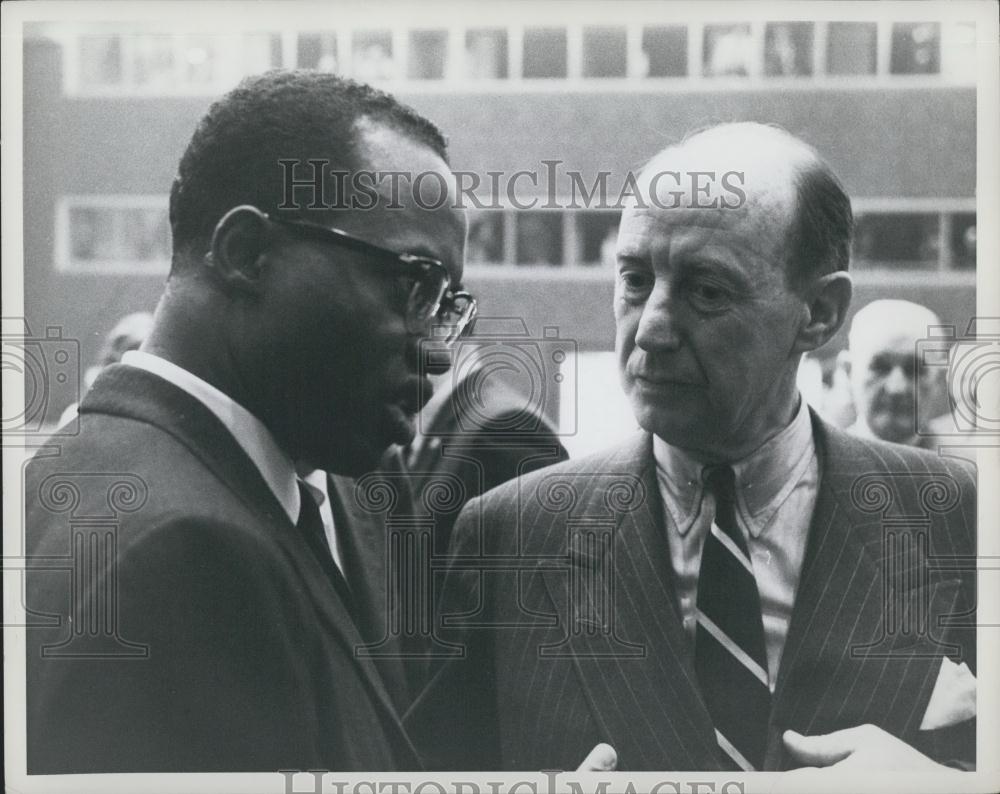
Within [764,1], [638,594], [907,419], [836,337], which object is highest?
[764,1]

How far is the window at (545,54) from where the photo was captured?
10.5 feet

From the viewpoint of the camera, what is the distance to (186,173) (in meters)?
3.14

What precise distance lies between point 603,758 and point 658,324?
3.92 ft

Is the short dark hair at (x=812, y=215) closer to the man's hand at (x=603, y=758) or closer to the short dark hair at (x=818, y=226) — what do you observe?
the short dark hair at (x=818, y=226)

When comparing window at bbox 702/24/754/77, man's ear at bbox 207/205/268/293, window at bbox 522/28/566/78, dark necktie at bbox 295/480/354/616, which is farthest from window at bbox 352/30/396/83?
dark necktie at bbox 295/480/354/616

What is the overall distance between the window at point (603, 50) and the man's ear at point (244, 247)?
0.99 metres

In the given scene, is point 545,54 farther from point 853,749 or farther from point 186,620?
point 853,749

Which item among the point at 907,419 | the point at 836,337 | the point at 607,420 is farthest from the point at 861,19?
the point at 607,420

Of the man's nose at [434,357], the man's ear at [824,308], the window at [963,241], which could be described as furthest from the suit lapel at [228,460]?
the window at [963,241]

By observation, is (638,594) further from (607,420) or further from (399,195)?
(399,195)

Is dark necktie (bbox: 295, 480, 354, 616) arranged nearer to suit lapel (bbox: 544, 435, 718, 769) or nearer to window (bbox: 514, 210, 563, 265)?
suit lapel (bbox: 544, 435, 718, 769)

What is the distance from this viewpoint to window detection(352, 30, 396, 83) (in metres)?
3.15

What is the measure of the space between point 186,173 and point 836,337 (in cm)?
183

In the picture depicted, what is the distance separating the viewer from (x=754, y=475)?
3182mm
